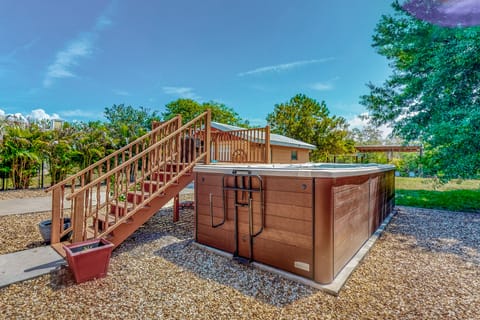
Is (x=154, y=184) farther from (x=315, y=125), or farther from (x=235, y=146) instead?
(x=315, y=125)

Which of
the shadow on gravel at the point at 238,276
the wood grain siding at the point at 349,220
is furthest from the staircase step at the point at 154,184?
the wood grain siding at the point at 349,220

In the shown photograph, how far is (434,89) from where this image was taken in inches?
259

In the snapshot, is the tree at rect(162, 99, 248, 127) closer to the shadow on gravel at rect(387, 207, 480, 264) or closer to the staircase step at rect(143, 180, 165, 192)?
the staircase step at rect(143, 180, 165, 192)

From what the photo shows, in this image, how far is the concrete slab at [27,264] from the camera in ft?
8.21

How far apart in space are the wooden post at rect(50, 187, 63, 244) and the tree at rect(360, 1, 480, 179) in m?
8.27

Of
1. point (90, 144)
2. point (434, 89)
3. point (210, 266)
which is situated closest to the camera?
point (210, 266)

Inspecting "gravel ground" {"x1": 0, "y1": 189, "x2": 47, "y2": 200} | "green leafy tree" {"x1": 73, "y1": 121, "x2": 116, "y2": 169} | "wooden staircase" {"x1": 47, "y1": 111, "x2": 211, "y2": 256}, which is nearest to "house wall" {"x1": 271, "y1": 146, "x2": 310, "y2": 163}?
"green leafy tree" {"x1": 73, "y1": 121, "x2": 116, "y2": 169}

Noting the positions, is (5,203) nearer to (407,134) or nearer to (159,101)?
(407,134)

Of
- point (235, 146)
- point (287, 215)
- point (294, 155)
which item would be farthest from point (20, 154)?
point (294, 155)

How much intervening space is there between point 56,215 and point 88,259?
122cm

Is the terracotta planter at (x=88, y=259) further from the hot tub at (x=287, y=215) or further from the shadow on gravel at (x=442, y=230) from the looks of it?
the shadow on gravel at (x=442, y=230)

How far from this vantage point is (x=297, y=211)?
2652 mm

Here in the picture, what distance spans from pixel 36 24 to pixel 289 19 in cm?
877

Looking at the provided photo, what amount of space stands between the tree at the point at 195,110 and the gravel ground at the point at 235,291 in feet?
77.0
